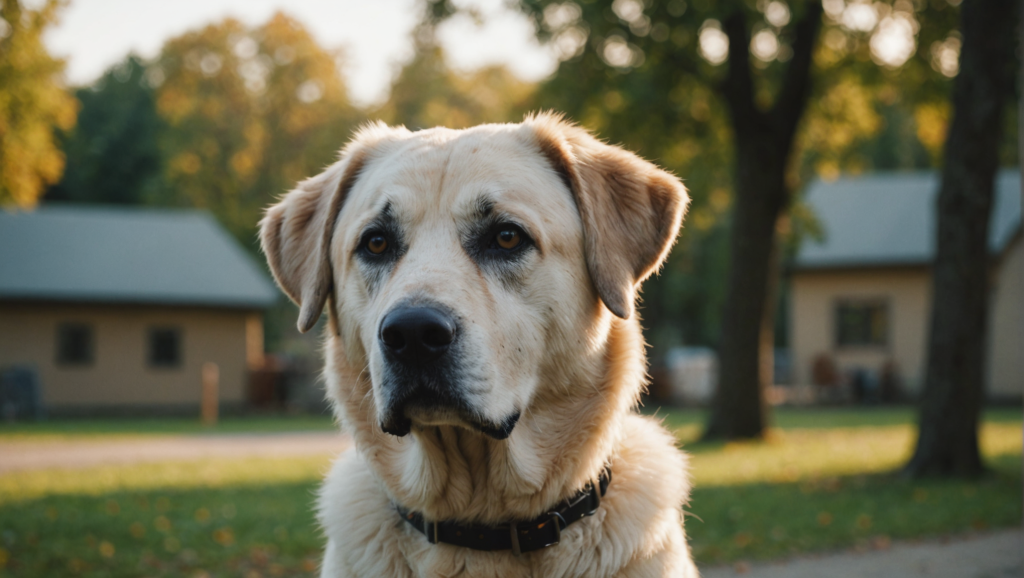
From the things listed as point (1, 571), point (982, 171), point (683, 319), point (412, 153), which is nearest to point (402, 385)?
point (412, 153)

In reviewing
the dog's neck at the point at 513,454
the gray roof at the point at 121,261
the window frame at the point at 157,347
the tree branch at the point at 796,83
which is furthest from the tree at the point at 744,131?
the window frame at the point at 157,347

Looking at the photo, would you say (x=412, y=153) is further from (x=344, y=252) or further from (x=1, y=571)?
(x=1, y=571)

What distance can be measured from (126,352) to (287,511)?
2273 centimetres

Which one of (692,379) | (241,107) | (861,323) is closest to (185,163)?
(241,107)

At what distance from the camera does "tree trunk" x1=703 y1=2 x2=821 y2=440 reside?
552 inches

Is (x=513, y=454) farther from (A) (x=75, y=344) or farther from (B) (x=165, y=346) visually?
(A) (x=75, y=344)

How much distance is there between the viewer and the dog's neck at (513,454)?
3.04 m

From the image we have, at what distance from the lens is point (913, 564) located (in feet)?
21.8

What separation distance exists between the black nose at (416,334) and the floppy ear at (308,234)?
0.78 m

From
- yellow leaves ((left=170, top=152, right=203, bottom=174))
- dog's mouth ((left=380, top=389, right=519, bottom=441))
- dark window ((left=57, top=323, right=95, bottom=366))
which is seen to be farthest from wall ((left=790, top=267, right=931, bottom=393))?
dog's mouth ((left=380, top=389, right=519, bottom=441))

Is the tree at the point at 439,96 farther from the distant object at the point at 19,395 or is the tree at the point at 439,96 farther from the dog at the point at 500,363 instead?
the dog at the point at 500,363

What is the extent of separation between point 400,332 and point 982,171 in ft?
29.7

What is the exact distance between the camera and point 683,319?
57781 millimetres

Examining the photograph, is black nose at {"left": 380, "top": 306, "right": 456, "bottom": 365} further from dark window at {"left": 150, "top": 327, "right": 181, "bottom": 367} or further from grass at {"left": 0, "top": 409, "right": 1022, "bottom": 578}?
dark window at {"left": 150, "top": 327, "right": 181, "bottom": 367}
